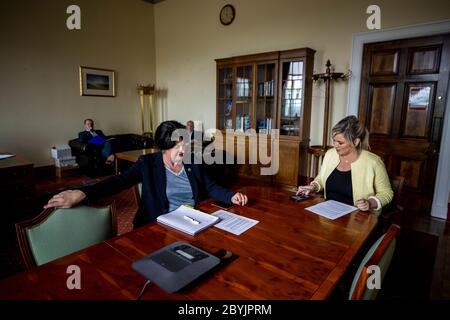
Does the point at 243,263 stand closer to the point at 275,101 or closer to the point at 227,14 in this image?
the point at 275,101

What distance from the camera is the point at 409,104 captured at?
3.22 meters

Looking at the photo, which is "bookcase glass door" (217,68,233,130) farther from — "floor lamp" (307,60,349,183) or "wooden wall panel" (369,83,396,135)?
"wooden wall panel" (369,83,396,135)

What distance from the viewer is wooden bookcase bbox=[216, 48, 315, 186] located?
3.86 m

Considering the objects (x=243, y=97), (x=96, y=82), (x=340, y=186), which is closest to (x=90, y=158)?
(x=96, y=82)

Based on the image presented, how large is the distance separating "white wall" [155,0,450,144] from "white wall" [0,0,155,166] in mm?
682

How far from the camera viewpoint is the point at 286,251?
106 cm

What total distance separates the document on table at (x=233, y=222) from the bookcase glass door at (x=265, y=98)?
2927mm

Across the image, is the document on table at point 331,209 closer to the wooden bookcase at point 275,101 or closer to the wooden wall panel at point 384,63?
the wooden bookcase at point 275,101

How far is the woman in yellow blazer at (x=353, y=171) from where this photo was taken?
5.74ft

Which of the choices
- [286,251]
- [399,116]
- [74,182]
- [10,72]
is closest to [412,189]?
[399,116]

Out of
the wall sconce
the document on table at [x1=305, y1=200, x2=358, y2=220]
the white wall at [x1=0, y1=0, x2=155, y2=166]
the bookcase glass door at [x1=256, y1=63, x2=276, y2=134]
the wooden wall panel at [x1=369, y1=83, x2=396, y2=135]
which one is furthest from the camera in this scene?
the wall sconce

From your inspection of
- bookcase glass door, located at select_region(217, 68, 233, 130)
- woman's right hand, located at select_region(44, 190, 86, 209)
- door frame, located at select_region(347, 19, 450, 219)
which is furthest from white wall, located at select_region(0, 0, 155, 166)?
door frame, located at select_region(347, 19, 450, 219)

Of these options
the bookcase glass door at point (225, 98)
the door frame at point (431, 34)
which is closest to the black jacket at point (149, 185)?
the door frame at point (431, 34)

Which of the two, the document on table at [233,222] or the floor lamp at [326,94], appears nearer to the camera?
the document on table at [233,222]
